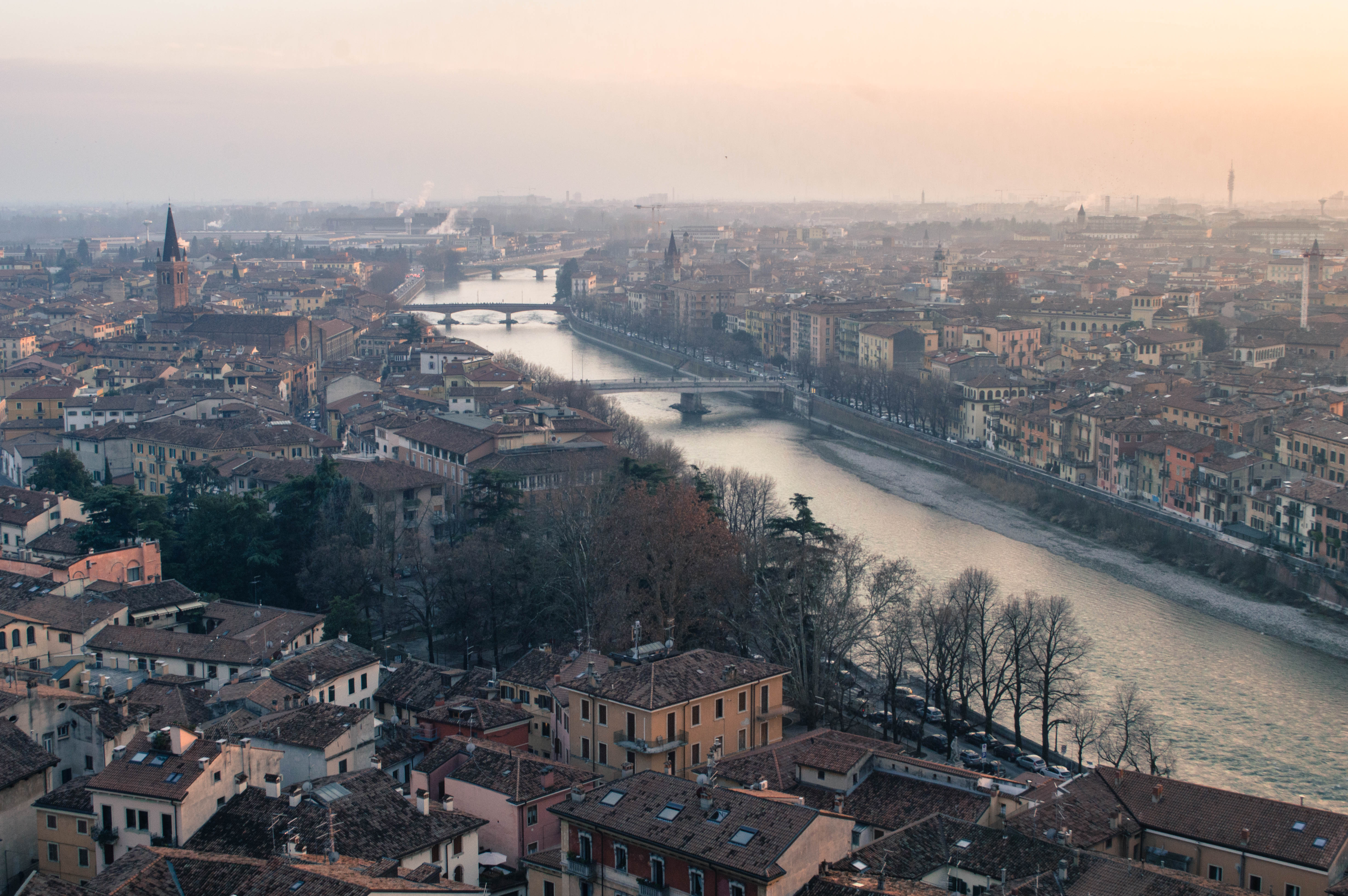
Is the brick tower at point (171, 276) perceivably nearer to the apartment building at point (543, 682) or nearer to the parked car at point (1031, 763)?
the apartment building at point (543, 682)

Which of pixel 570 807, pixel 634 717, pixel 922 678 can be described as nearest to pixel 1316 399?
pixel 922 678

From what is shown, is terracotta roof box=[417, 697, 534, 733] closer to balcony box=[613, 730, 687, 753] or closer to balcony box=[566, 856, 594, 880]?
balcony box=[613, 730, 687, 753]

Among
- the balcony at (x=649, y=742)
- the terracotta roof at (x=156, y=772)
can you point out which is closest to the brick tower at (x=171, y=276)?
the balcony at (x=649, y=742)

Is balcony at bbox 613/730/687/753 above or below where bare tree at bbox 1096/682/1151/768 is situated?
above

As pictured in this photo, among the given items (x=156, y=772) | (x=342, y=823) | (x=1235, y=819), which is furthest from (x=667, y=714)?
(x=1235, y=819)

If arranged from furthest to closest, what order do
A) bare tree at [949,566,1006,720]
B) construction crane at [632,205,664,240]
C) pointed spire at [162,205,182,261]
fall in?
construction crane at [632,205,664,240], pointed spire at [162,205,182,261], bare tree at [949,566,1006,720]

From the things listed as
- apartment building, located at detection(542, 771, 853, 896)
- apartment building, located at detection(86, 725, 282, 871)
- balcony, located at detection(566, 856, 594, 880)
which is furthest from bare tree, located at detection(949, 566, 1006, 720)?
apartment building, located at detection(86, 725, 282, 871)
